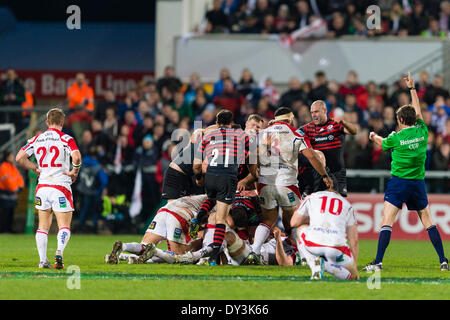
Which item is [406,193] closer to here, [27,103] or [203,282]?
[203,282]

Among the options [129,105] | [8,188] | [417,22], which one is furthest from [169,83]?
[417,22]

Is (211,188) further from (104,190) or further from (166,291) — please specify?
(104,190)

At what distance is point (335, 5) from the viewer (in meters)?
24.3

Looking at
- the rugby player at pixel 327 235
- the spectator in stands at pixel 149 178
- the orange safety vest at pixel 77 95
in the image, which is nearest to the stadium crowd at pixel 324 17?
the orange safety vest at pixel 77 95

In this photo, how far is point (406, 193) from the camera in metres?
11.4

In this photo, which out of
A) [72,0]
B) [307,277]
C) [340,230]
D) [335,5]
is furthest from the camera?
[72,0]

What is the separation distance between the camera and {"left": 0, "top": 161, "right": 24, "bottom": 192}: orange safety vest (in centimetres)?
1966

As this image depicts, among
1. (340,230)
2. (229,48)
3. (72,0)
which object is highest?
(72,0)

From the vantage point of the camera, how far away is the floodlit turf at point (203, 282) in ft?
27.2

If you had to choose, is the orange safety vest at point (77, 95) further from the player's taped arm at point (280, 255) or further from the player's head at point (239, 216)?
the player's taped arm at point (280, 255)

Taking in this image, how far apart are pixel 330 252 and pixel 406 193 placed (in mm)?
2654

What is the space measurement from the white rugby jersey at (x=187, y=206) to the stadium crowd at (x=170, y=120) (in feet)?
21.6

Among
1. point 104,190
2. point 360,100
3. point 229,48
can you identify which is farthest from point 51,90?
point 360,100
